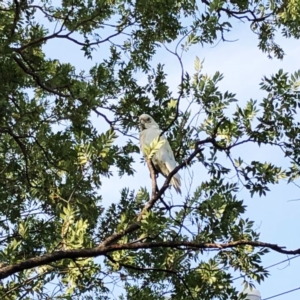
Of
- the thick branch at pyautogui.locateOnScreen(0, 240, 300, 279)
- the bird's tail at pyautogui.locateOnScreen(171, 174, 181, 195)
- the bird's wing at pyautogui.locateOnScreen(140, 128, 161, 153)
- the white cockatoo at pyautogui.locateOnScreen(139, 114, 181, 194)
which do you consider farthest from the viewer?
the bird's wing at pyautogui.locateOnScreen(140, 128, 161, 153)

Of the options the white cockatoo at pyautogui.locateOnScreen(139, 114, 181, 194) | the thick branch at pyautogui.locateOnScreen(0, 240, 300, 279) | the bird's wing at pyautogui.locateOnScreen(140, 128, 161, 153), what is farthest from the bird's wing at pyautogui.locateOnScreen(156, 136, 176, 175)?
the thick branch at pyautogui.locateOnScreen(0, 240, 300, 279)

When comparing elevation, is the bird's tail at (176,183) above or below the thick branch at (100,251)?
above

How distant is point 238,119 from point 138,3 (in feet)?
4.59

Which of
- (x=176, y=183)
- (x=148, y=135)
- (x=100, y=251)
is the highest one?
(x=148, y=135)

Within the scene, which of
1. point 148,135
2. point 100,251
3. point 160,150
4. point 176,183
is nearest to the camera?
point 100,251

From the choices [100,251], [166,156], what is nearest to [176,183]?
[166,156]

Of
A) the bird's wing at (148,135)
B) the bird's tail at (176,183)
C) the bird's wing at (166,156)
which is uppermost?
the bird's wing at (148,135)

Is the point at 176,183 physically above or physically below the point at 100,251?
above

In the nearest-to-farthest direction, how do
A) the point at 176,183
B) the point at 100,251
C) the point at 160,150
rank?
the point at 100,251 → the point at 176,183 → the point at 160,150

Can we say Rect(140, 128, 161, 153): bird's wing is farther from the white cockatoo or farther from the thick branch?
the thick branch

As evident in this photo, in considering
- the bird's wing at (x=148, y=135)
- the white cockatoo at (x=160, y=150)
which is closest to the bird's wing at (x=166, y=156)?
the white cockatoo at (x=160, y=150)

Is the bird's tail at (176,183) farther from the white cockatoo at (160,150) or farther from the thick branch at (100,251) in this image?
the thick branch at (100,251)

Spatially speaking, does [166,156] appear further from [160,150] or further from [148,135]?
[148,135]

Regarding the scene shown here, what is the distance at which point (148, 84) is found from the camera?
172 inches
